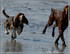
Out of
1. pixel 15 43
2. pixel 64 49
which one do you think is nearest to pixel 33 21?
pixel 15 43

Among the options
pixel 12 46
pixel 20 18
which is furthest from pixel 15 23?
pixel 12 46

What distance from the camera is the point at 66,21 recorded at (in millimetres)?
6617

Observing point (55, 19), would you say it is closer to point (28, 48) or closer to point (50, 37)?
point (50, 37)

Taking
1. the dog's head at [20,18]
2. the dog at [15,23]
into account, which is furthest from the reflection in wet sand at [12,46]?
the dog's head at [20,18]

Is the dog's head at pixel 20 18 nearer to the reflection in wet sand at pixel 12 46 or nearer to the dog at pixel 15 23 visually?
the dog at pixel 15 23

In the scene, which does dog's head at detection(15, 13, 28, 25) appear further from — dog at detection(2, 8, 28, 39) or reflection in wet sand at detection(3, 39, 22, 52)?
reflection in wet sand at detection(3, 39, 22, 52)

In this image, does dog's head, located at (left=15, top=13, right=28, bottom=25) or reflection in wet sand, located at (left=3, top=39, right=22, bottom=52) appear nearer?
reflection in wet sand, located at (left=3, top=39, right=22, bottom=52)

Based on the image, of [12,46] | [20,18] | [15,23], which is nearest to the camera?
[12,46]

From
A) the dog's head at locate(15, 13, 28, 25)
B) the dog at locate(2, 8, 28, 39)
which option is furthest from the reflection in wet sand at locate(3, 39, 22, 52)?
the dog's head at locate(15, 13, 28, 25)

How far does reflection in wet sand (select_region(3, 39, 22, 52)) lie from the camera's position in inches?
242

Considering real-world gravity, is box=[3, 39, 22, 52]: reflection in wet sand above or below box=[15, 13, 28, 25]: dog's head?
below

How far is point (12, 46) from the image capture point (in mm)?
6609

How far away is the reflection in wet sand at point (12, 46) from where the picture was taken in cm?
616

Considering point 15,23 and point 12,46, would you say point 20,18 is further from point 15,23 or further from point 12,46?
point 12,46
